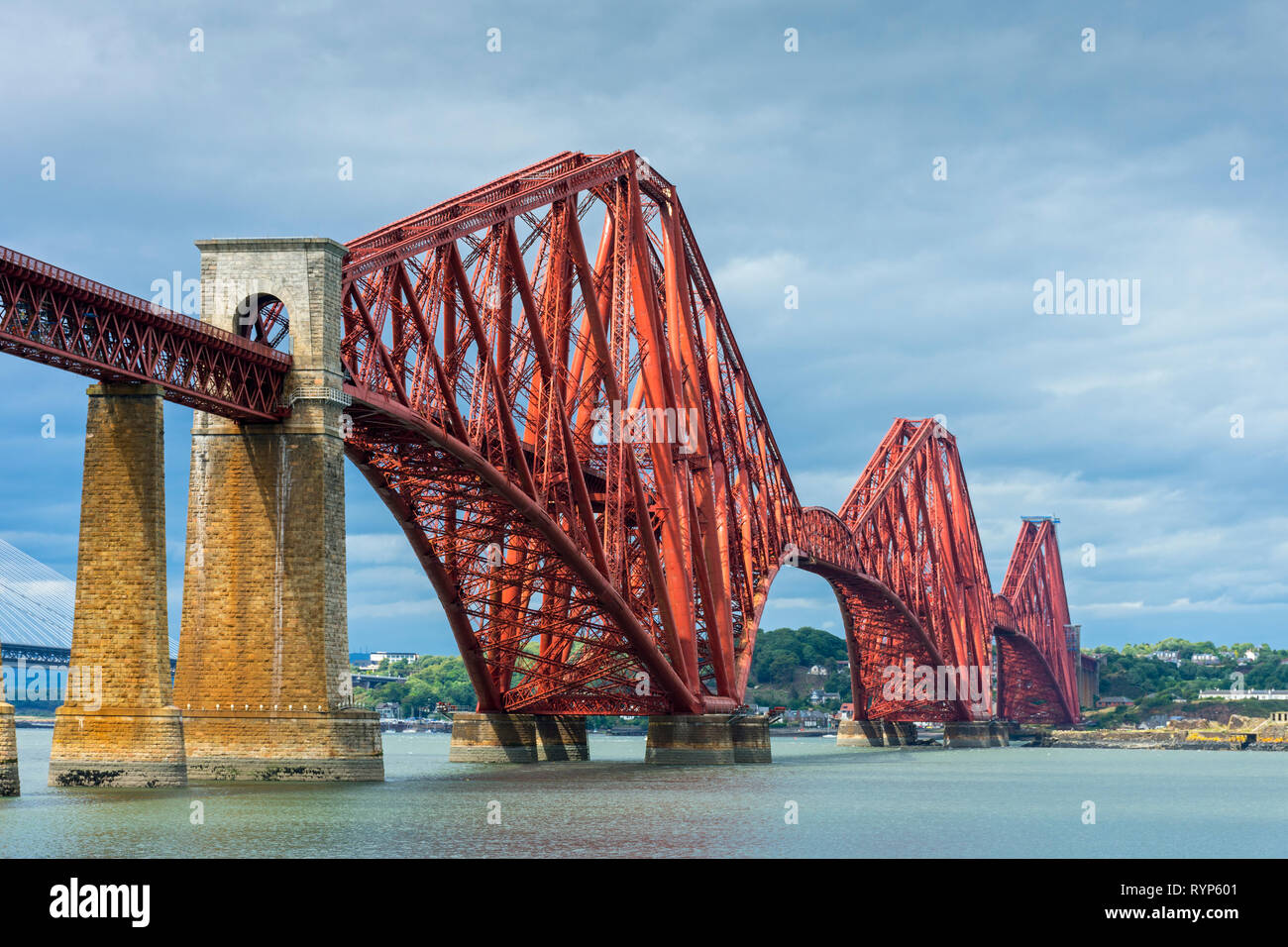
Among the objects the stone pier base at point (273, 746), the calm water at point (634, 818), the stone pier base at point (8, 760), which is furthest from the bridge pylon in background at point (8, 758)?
the stone pier base at point (273, 746)

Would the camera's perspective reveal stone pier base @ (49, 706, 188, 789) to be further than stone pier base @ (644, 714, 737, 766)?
No

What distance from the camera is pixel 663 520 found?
8600 cm

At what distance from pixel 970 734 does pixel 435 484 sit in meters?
108

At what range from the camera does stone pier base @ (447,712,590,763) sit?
9000 cm

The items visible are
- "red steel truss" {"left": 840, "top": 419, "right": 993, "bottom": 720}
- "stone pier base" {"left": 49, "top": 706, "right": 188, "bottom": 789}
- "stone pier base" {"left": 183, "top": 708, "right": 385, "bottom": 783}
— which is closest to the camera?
"stone pier base" {"left": 49, "top": 706, "right": 188, "bottom": 789}

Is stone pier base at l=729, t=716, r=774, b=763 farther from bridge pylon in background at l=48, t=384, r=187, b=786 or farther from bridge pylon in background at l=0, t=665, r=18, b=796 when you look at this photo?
bridge pylon in background at l=0, t=665, r=18, b=796

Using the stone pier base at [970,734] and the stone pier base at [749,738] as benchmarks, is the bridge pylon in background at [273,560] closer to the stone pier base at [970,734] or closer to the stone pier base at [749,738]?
the stone pier base at [749,738]

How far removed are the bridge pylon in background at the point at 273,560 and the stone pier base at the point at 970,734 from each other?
119 m

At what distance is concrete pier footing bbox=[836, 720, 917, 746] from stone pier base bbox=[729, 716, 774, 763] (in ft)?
218

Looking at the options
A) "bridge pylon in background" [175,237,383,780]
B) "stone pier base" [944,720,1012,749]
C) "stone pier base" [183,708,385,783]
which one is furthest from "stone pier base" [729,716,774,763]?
→ "stone pier base" [944,720,1012,749]

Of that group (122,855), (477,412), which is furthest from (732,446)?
(122,855)

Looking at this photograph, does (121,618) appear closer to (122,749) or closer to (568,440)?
(122,749)

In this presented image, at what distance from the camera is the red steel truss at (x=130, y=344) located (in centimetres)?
4553
